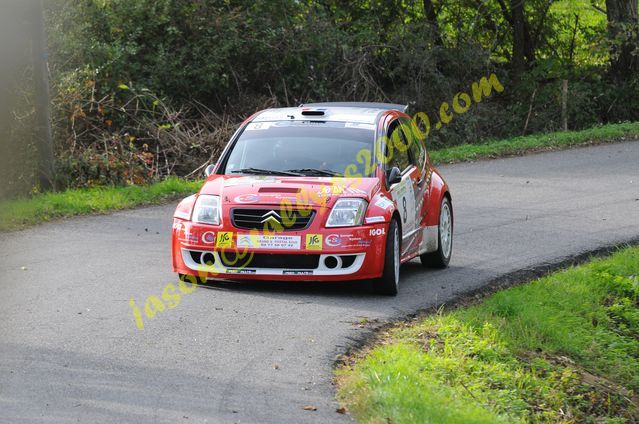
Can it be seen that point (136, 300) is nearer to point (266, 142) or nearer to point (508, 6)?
point (266, 142)

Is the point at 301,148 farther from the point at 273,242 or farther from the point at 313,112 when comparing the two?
the point at 273,242

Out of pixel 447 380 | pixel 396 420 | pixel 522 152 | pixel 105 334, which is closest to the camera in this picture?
pixel 396 420

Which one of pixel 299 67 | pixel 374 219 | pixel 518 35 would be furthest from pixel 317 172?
pixel 518 35

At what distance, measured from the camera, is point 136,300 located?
28.6 feet

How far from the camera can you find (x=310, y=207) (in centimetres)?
901

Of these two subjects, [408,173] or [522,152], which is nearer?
[408,173]

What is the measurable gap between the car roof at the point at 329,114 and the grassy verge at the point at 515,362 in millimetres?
2351

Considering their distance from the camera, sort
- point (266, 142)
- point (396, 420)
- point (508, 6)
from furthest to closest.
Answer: point (508, 6) → point (266, 142) → point (396, 420)

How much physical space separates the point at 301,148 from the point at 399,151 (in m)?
1.08

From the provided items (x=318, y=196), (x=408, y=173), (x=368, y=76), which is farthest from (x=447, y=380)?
(x=368, y=76)

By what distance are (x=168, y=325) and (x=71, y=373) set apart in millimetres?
1655

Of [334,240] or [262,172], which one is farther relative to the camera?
[262,172]

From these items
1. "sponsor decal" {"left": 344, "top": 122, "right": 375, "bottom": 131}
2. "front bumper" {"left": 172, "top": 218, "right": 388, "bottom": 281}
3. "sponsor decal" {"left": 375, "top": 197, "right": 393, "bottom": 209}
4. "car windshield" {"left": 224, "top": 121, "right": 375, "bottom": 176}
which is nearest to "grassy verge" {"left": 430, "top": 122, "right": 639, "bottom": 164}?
"sponsor decal" {"left": 344, "top": 122, "right": 375, "bottom": 131}

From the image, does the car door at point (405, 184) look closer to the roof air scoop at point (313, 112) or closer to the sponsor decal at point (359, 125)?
the sponsor decal at point (359, 125)
